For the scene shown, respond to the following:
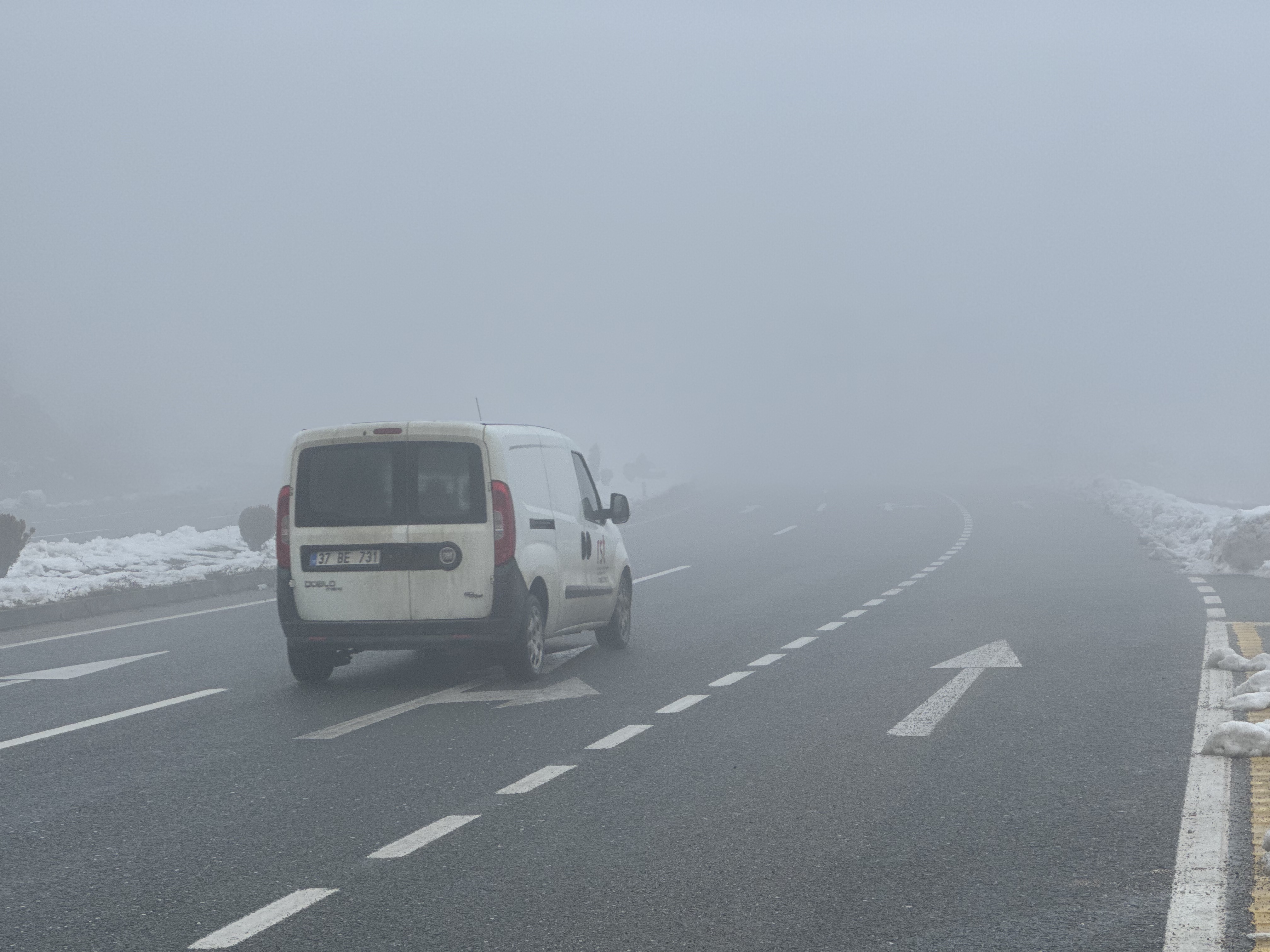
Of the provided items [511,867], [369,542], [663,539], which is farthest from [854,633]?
[663,539]

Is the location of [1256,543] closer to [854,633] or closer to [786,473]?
[854,633]

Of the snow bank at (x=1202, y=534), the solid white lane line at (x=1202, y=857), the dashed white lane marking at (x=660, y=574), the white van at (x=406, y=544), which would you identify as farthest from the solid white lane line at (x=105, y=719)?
the snow bank at (x=1202, y=534)

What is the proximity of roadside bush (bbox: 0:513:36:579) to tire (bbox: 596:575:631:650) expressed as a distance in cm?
1015

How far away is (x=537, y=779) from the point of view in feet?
23.2

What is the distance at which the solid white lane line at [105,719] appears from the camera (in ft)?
27.7

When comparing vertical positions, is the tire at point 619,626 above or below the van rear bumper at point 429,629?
below

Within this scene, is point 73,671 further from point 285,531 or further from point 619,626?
point 619,626

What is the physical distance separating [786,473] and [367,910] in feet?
325

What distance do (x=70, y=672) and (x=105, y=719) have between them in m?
2.65

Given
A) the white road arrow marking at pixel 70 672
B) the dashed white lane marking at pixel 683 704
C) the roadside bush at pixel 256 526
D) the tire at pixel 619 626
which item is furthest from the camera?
the roadside bush at pixel 256 526

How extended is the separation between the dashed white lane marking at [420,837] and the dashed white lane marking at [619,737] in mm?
1694

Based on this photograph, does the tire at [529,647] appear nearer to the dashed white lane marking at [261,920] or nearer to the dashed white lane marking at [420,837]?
the dashed white lane marking at [420,837]

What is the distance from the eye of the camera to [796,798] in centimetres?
653

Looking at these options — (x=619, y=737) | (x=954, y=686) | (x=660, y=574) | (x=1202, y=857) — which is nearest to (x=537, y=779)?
(x=619, y=737)
